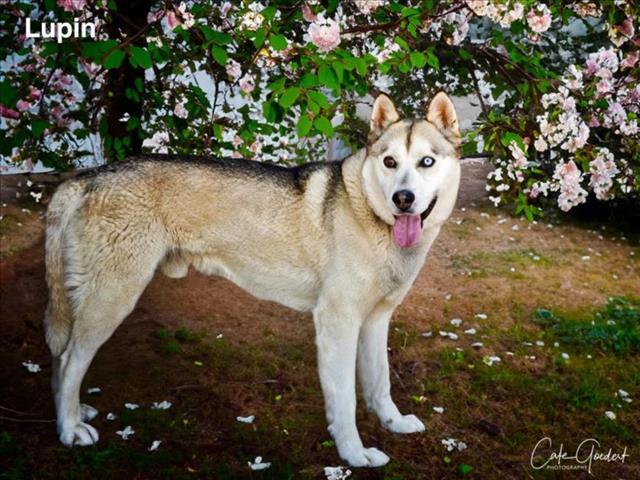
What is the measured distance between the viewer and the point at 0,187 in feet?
27.7

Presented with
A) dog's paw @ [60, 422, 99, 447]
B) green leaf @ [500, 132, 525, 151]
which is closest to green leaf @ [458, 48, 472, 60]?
green leaf @ [500, 132, 525, 151]

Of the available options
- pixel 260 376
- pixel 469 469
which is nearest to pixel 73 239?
pixel 260 376

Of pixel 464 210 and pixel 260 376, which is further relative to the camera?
pixel 464 210

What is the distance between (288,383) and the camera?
498 cm

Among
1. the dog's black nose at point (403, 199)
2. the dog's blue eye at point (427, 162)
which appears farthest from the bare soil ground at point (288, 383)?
the dog's blue eye at point (427, 162)

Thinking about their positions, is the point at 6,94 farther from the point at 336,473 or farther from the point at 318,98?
the point at 336,473

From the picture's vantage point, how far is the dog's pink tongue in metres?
3.82

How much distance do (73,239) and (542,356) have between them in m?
3.60

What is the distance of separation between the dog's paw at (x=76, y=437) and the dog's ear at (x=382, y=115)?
7.60 feet

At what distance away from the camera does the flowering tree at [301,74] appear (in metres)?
4.11

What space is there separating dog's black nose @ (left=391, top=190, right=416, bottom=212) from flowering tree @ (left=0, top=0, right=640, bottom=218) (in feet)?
1.95

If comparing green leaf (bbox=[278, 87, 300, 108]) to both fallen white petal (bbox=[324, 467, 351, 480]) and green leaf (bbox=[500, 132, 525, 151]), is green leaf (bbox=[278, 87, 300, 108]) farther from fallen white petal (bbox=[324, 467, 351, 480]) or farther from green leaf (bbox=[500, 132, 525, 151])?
fallen white petal (bbox=[324, 467, 351, 480])

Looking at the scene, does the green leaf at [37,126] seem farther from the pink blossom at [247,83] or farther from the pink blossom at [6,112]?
the pink blossom at [247,83]

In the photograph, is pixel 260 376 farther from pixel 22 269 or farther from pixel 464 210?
pixel 464 210
